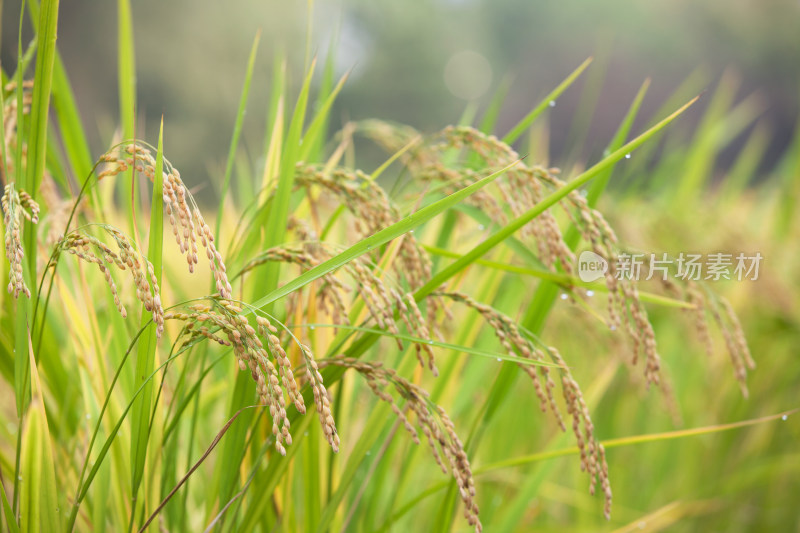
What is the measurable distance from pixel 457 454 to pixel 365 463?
0.44 meters

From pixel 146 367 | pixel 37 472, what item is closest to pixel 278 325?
pixel 146 367

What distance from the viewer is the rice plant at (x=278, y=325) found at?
24.5 inches

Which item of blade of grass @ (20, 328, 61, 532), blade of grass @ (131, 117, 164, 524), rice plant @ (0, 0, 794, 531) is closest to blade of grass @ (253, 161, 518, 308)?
rice plant @ (0, 0, 794, 531)

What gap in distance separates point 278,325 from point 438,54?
18.4 metres

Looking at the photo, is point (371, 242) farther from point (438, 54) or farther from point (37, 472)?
point (438, 54)

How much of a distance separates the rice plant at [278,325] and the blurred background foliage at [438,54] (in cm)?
1341

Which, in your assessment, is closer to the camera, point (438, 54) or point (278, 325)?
point (278, 325)

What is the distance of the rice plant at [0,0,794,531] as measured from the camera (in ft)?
2.04

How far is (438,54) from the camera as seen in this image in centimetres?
1817

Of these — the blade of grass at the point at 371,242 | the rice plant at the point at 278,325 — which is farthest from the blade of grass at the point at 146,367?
the blade of grass at the point at 371,242

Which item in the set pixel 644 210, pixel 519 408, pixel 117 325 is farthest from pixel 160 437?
pixel 644 210

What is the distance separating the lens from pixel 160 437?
815mm

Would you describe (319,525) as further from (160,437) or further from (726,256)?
(726,256)

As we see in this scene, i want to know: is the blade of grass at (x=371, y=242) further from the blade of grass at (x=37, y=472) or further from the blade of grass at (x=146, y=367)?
the blade of grass at (x=37, y=472)
